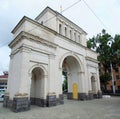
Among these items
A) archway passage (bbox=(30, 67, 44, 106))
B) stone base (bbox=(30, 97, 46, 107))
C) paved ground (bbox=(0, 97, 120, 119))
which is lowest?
paved ground (bbox=(0, 97, 120, 119))

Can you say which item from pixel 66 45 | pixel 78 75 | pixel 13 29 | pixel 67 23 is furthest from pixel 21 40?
pixel 78 75

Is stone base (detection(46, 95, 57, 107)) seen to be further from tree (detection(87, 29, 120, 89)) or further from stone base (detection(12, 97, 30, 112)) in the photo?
tree (detection(87, 29, 120, 89))

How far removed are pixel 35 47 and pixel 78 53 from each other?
729cm

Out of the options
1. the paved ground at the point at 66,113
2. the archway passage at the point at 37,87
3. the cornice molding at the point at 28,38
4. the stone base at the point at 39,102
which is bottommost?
the paved ground at the point at 66,113

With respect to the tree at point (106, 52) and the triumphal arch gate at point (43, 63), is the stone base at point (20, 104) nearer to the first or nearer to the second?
the triumphal arch gate at point (43, 63)

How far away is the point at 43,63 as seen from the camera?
460 inches

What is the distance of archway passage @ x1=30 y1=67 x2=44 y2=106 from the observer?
11.5 metres

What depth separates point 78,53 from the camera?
16.7 m

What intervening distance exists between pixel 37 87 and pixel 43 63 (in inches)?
105

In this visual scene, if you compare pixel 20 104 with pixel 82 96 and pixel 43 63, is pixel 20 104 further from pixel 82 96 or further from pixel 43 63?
pixel 82 96

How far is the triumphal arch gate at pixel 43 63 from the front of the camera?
1009 centimetres

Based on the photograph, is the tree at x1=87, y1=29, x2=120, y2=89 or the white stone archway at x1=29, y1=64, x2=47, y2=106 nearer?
the white stone archway at x1=29, y1=64, x2=47, y2=106

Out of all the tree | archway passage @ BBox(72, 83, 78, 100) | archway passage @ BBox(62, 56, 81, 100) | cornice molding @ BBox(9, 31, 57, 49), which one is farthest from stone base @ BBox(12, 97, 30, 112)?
the tree

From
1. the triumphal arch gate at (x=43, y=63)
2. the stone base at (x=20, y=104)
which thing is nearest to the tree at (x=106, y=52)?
the triumphal arch gate at (x=43, y=63)
